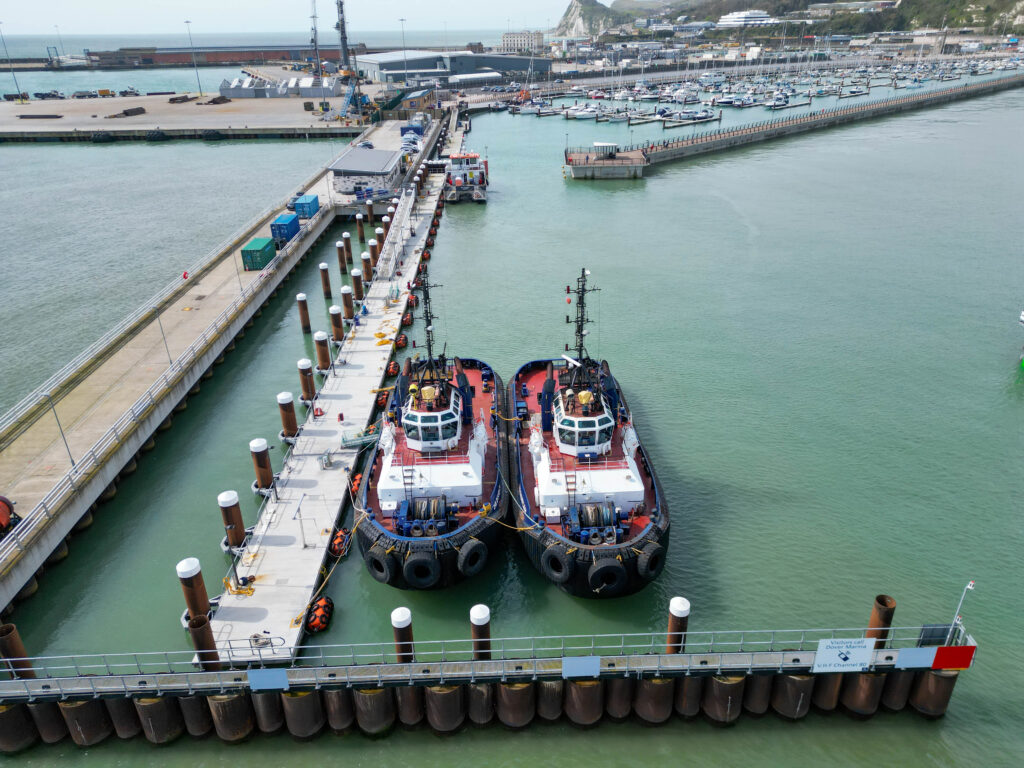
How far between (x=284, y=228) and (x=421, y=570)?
39.0 metres

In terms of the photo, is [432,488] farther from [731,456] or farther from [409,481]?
[731,456]

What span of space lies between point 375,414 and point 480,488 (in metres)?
10.6

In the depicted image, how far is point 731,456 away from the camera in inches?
1156

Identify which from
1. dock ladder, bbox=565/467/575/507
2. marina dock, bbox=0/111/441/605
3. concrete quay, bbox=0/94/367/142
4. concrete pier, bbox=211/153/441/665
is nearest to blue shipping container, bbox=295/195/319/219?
marina dock, bbox=0/111/441/605

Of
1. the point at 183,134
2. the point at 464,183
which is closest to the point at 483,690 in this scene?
the point at 464,183

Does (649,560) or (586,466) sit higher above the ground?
(586,466)

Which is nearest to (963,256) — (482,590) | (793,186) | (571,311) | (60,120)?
(793,186)

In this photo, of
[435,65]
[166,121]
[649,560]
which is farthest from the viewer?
[435,65]

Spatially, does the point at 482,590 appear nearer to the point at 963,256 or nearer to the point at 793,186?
the point at 963,256

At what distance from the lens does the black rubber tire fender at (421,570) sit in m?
20.1

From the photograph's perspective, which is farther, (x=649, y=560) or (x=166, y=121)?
(x=166, y=121)

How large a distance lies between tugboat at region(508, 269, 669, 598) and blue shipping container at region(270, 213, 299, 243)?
110 feet

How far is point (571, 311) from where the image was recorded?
146ft

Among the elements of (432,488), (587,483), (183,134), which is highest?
(183,134)
